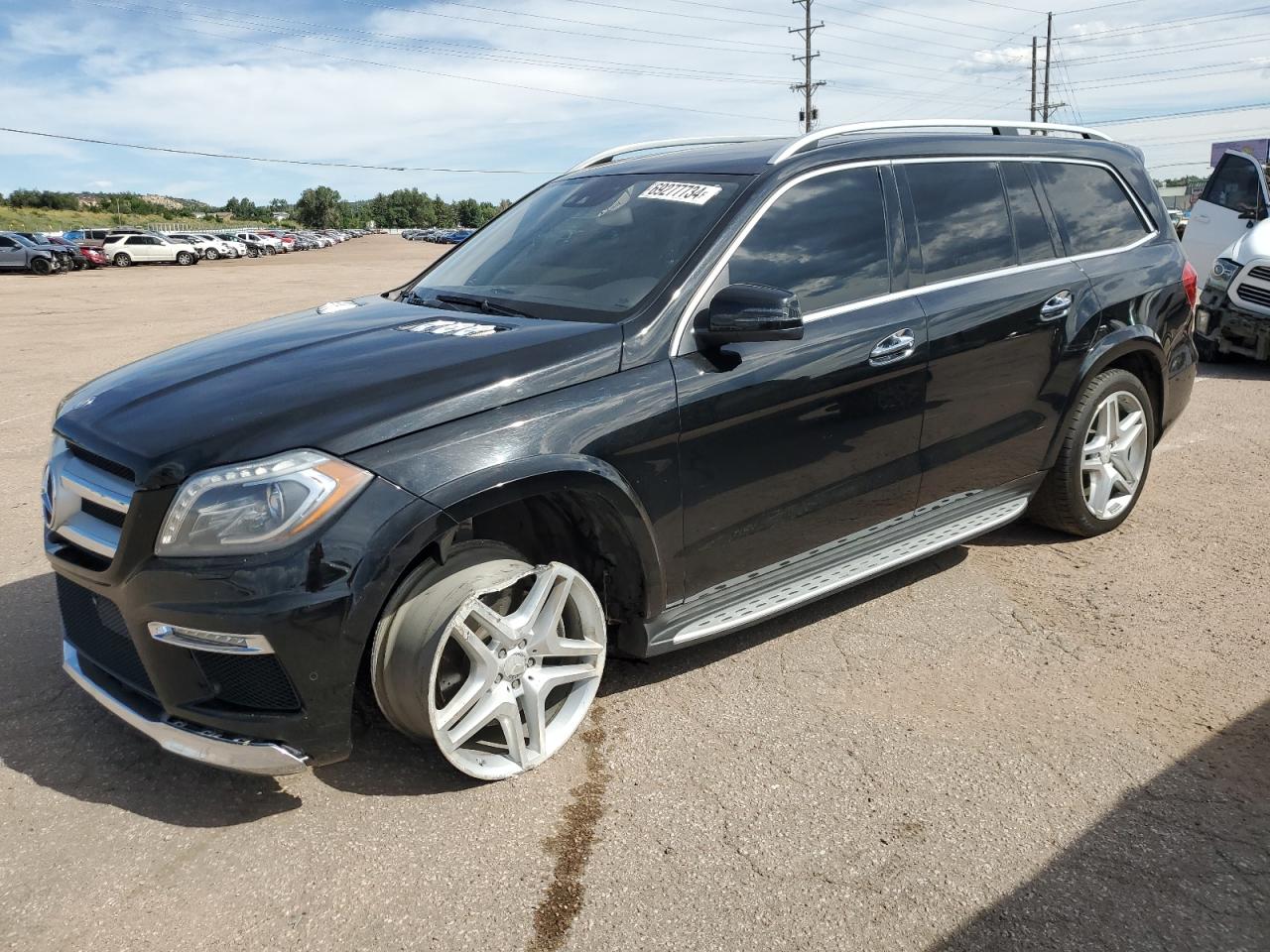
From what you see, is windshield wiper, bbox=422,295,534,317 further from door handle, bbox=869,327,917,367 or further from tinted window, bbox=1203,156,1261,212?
tinted window, bbox=1203,156,1261,212

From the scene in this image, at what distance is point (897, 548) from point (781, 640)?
23.2 inches

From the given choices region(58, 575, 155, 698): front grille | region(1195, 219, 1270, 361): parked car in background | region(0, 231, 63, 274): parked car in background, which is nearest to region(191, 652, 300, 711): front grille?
region(58, 575, 155, 698): front grille

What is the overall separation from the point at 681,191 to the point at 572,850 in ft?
7.54

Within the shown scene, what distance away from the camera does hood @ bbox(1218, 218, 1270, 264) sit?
30.2 feet

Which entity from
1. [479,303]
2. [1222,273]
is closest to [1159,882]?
[479,303]

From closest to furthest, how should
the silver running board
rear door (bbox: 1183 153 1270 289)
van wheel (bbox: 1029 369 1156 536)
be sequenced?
the silver running board
van wheel (bbox: 1029 369 1156 536)
rear door (bbox: 1183 153 1270 289)

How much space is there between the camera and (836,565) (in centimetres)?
380

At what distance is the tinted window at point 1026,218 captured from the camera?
171 inches

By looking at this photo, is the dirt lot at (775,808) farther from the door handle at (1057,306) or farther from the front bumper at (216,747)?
the door handle at (1057,306)

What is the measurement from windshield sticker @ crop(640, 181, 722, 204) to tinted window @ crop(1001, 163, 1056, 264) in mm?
1535

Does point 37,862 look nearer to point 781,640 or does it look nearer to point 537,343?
point 537,343

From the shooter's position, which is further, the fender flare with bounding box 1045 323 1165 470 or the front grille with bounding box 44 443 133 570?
the fender flare with bounding box 1045 323 1165 470

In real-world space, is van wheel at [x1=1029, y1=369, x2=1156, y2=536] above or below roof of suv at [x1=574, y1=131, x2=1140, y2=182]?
below

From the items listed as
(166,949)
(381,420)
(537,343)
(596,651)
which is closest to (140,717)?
(166,949)
